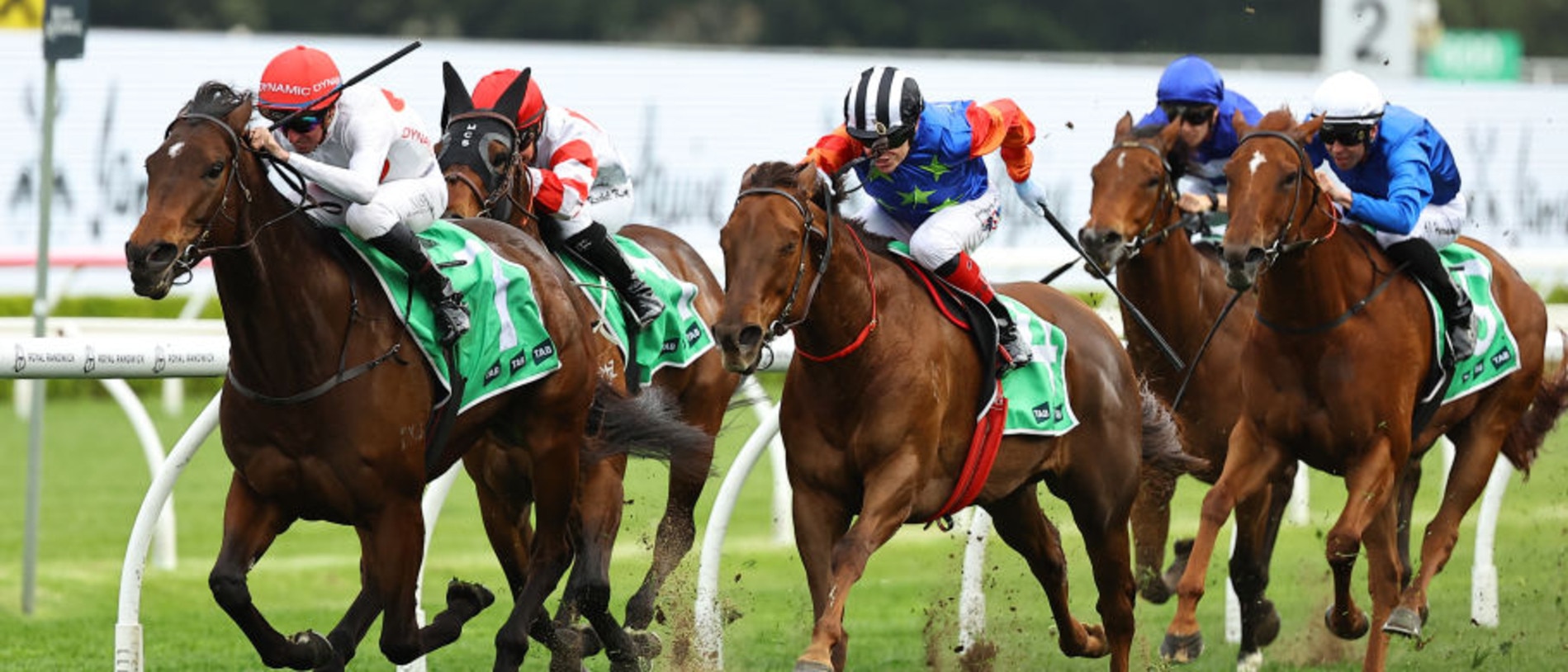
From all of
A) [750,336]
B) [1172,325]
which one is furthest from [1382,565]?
[750,336]

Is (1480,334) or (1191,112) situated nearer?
(1480,334)

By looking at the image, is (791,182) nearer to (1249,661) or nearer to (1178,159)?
(1178,159)

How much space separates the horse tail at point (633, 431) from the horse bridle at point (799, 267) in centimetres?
107

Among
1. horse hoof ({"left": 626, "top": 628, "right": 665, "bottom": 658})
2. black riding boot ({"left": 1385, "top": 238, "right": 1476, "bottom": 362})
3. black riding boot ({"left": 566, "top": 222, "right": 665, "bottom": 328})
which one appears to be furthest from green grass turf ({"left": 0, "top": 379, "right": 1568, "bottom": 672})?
black riding boot ({"left": 1385, "top": 238, "right": 1476, "bottom": 362})

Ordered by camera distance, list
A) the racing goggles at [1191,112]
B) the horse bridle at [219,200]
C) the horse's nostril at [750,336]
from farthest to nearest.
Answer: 1. the racing goggles at [1191,112]
2. the horse's nostril at [750,336]
3. the horse bridle at [219,200]

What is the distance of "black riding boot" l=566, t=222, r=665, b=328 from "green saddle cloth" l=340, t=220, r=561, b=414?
2.08 feet

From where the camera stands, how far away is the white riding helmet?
689 cm

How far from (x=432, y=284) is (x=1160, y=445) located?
A: 2.27 meters

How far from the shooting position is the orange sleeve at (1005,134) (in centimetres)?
615

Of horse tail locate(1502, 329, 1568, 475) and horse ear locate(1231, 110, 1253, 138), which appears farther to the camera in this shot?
horse tail locate(1502, 329, 1568, 475)

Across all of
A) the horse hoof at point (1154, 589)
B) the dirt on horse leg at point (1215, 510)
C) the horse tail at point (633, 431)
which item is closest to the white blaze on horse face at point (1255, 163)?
the dirt on horse leg at point (1215, 510)

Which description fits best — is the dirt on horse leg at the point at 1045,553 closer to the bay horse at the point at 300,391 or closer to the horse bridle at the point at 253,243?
the bay horse at the point at 300,391

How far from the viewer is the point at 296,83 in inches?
216

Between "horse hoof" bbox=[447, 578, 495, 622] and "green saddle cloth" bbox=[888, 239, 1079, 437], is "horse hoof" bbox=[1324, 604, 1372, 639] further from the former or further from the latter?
"horse hoof" bbox=[447, 578, 495, 622]
